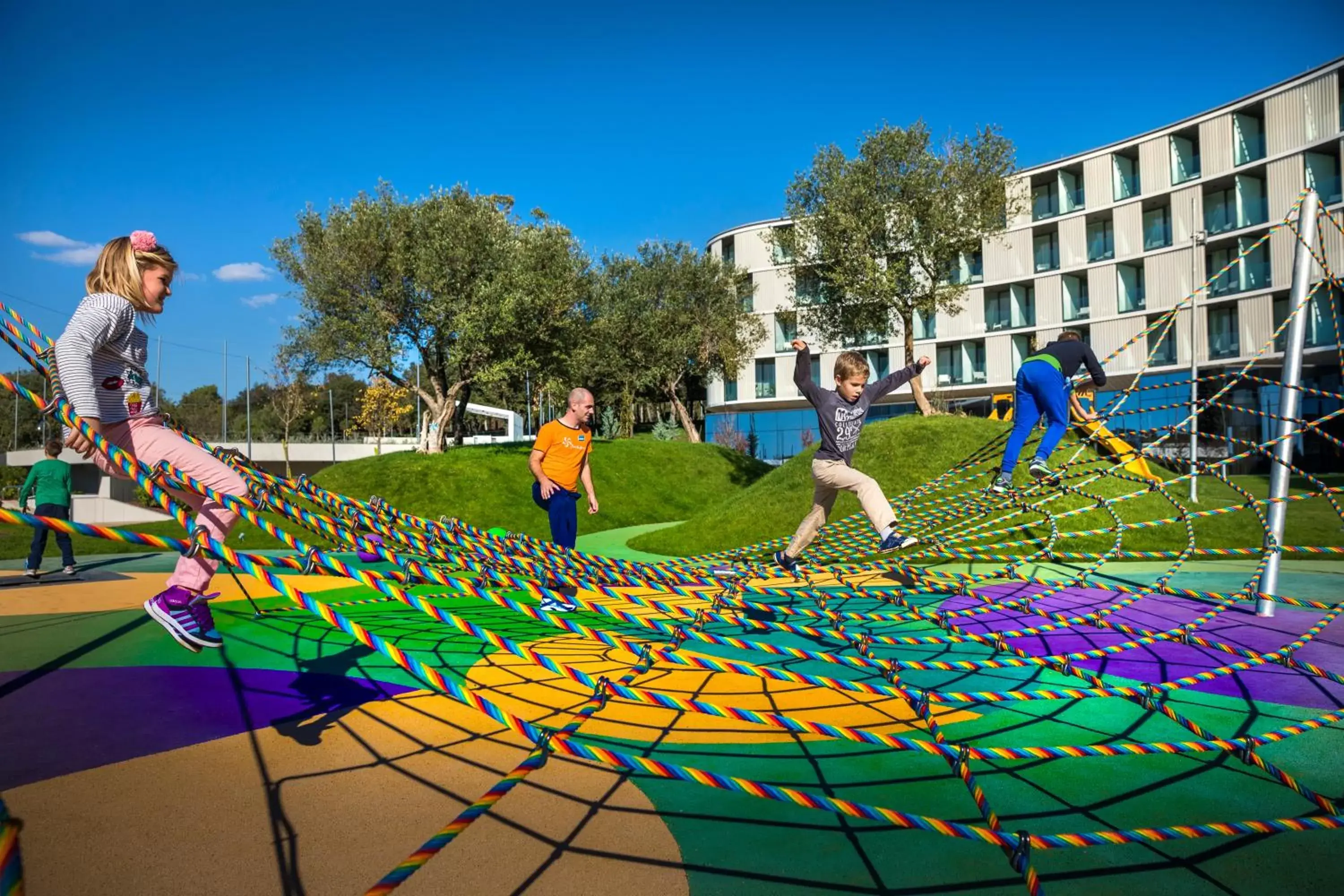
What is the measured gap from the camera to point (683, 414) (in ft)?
111

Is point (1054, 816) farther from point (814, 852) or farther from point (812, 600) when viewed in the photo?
point (812, 600)

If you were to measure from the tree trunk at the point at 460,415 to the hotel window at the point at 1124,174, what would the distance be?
29037 millimetres

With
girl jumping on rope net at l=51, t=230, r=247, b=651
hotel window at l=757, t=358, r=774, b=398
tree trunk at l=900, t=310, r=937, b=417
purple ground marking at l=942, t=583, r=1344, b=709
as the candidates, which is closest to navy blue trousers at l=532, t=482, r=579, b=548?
purple ground marking at l=942, t=583, r=1344, b=709

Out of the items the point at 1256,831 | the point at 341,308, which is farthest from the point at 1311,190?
the point at 341,308

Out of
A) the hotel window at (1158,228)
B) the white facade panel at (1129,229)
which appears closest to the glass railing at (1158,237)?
the hotel window at (1158,228)

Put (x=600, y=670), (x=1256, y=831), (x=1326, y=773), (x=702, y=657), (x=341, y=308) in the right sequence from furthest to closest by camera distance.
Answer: (x=341, y=308) < (x=600, y=670) < (x=1326, y=773) < (x=702, y=657) < (x=1256, y=831)

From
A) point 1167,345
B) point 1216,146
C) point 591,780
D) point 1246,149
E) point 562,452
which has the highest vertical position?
point 1216,146

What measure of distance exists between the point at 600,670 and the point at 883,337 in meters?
18.0

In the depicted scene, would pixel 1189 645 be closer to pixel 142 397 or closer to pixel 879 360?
pixel 142 397

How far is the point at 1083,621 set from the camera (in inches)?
215

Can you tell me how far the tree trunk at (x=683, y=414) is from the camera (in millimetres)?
32906

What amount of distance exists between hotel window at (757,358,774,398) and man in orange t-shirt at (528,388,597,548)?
3859cm

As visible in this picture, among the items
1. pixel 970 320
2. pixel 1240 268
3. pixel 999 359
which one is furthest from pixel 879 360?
pixel 1240 268

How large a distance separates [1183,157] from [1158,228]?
2.86 meters
